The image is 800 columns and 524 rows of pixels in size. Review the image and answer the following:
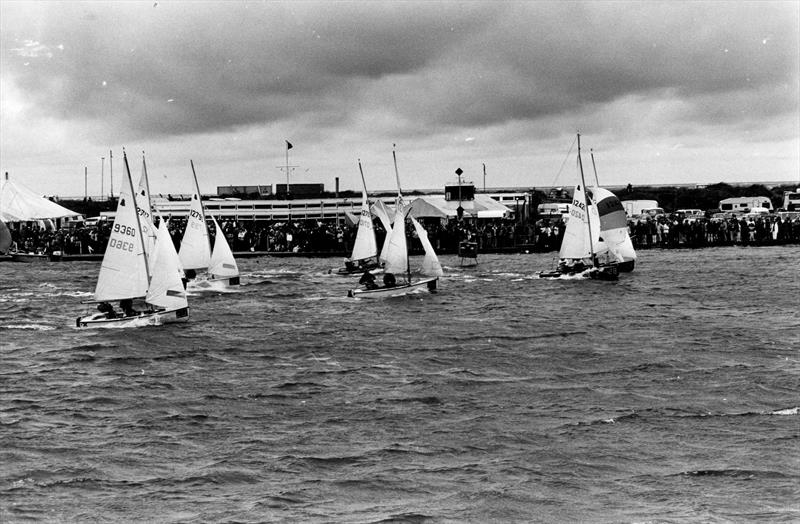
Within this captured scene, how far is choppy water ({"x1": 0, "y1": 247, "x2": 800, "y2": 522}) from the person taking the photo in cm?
1723

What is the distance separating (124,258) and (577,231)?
27.3 m

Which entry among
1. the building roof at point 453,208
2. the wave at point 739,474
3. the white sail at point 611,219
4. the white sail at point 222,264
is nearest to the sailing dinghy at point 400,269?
the white sail at point 222,264

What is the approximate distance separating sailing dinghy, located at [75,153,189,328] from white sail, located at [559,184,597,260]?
80.9 ft

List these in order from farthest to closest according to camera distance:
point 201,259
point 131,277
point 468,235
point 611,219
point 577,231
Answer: point 468,235
point 611,219
point 577,231
point 201,259
point 131,277

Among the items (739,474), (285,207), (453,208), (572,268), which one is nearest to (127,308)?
(739,474)

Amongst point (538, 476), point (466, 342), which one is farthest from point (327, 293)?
point (538, 476)

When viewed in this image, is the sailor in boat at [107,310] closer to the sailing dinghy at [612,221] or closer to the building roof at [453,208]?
the sailing dinghy at [612,221]

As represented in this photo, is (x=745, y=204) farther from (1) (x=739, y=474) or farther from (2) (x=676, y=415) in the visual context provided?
(1) (x=739, y=474)

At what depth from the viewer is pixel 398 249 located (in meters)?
50.3

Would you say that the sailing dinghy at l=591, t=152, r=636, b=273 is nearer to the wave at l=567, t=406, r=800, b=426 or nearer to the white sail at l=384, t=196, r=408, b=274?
the white sail at l=384, t=196, r=408, b=274

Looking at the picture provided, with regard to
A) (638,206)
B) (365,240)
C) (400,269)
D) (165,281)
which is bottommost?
(400,269)

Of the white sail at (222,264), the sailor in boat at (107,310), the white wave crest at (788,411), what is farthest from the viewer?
the white sail at (222,264)

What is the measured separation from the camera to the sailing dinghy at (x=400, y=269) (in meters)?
48.6

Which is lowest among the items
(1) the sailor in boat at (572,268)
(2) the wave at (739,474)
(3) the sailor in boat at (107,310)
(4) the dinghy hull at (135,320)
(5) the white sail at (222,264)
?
(2) the wave at (739,474)
